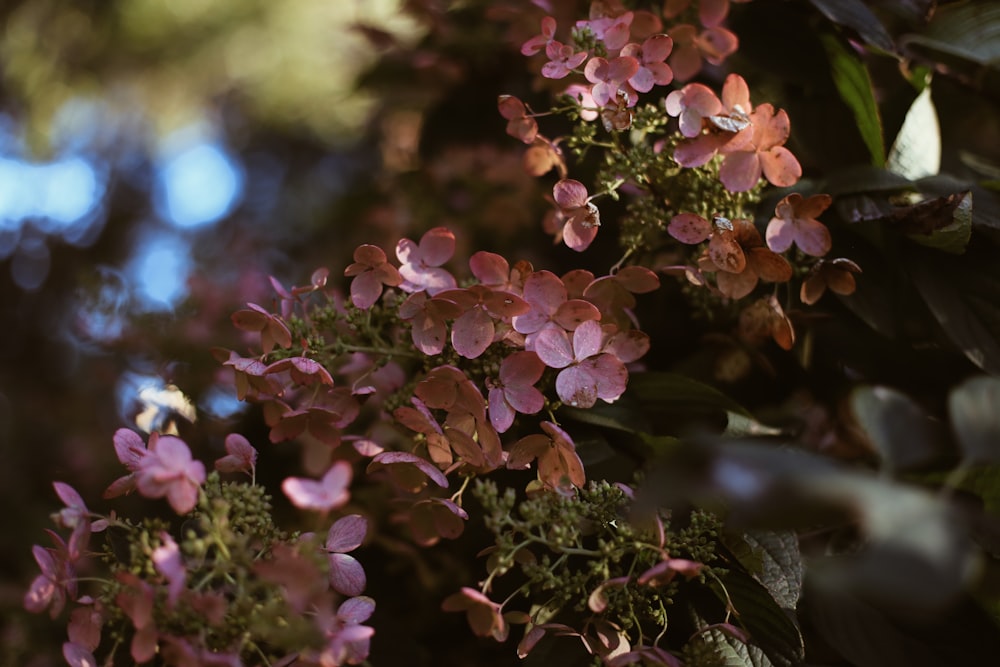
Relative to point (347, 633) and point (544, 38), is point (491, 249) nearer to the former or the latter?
point (544, 38)

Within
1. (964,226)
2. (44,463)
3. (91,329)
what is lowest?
(44,463)

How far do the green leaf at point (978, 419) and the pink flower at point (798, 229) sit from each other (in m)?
0.25

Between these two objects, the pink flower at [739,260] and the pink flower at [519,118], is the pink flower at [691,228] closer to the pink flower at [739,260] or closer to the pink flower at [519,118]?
the pink flower at [739,260]

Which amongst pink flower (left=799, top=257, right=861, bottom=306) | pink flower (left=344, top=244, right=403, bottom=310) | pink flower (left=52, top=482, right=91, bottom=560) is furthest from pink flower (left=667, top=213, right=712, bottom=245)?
pink flower (left=52, top=482, right=91, bottom=560)

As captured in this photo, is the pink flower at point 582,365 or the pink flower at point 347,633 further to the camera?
the pink flower at point 582,365

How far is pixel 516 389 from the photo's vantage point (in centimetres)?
57

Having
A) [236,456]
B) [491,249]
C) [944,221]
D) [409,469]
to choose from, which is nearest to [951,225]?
[944,221]

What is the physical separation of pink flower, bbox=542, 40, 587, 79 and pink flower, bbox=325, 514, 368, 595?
36 cm

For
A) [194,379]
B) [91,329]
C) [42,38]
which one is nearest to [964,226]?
[194,379]

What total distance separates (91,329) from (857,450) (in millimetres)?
1082

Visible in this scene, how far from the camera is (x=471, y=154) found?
4.02ft

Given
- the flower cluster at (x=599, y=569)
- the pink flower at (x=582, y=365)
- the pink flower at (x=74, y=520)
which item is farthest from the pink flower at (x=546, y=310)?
the pink flower at (x=74, y=520)

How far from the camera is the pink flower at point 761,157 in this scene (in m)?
0.60

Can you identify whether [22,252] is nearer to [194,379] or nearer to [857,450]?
[194,379]
